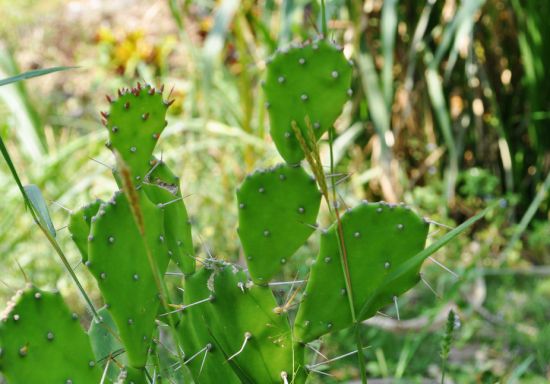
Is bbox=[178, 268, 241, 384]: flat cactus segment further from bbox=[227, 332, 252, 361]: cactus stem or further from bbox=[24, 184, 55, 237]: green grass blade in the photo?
bbox=[24, 184, 55, 237]: green grass blade

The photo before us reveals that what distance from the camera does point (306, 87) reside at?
956 millimetres

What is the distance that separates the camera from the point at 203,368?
1.05 meters

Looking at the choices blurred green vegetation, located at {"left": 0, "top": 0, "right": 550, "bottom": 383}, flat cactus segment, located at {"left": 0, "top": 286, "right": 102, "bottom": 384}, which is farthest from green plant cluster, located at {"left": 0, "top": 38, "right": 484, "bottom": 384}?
blurred green vegetation, located at {"left": 0, "top": 0, "right": 550, "bottom": 383}

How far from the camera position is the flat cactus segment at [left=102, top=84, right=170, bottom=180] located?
932 millimetres

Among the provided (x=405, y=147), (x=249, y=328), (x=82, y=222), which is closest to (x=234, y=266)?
(x=249, y=328)

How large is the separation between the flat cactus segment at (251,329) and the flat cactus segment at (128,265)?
4.0 inches

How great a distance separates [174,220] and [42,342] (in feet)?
0.73

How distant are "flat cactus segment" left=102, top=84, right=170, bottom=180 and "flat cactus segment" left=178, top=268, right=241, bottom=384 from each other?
0.55ft

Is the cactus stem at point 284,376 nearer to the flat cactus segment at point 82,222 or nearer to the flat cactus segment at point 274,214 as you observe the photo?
the flat cactus segment at point 274,214

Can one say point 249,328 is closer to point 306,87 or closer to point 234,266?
point 234,266

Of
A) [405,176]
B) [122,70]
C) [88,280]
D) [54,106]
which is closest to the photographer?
[88,280]

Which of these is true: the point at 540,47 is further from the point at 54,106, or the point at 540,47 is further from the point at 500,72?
the point at 54,106

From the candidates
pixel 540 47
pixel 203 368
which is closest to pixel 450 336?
pixel 203 368

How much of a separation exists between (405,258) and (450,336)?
0.11m
